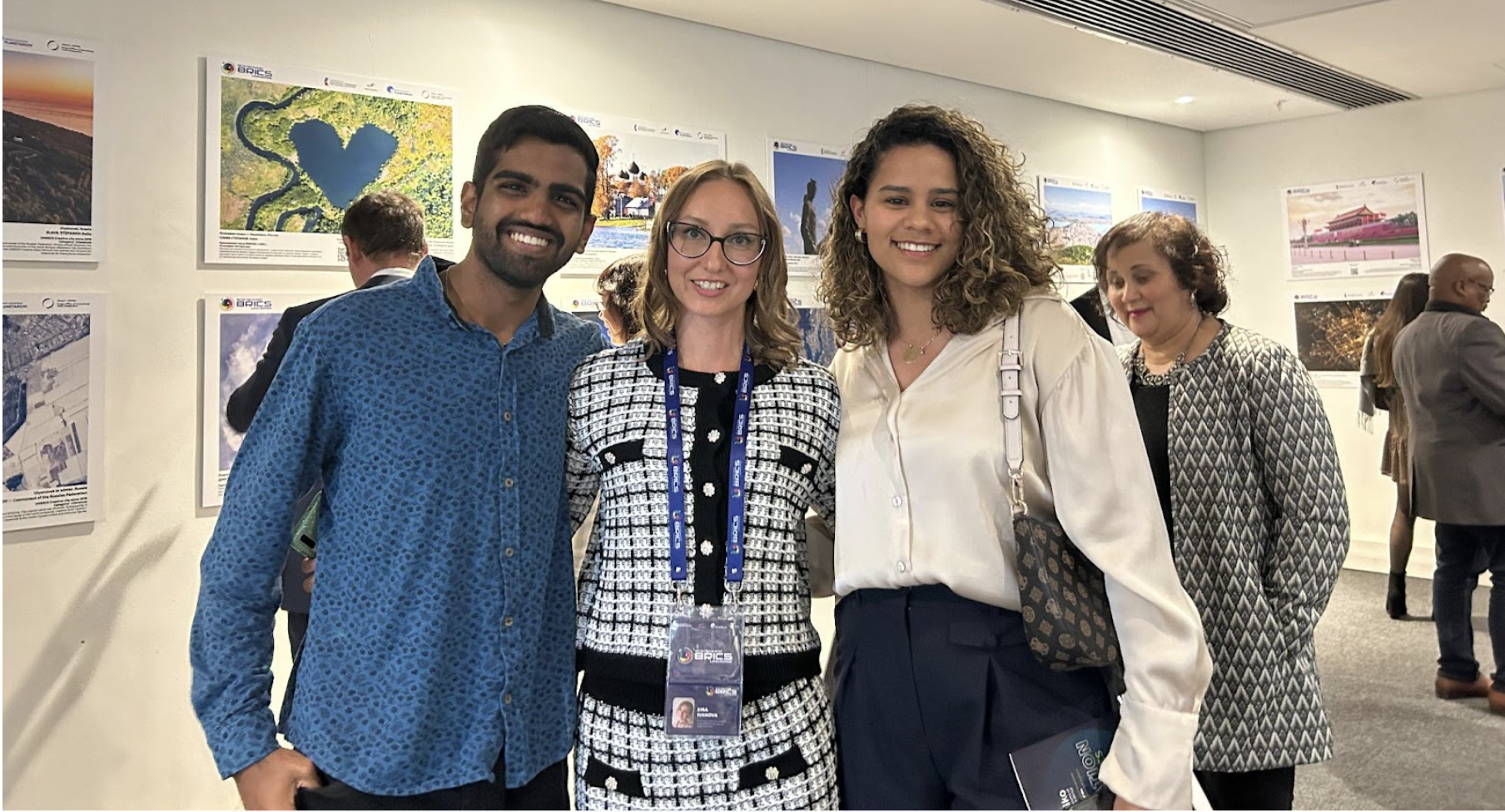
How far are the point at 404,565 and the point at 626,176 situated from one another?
9.26 feet

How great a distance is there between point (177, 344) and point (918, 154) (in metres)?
2.45

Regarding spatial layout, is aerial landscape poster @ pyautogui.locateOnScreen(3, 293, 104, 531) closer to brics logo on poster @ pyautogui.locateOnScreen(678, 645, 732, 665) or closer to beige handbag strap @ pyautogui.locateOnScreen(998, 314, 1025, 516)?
brics logo on poster @ pyautogui.locateOnScreen(678, 645, 732, 665)

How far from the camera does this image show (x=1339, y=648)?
5.07 meters

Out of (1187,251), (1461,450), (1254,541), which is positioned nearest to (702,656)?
(1254,541)

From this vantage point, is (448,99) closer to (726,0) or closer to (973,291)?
(726,0)

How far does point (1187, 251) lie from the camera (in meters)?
2.15

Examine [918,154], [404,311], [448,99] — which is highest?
[448,99]

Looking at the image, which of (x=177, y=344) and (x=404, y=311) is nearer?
(x=404, y=311)

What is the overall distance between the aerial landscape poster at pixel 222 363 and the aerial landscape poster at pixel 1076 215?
14.4 ft

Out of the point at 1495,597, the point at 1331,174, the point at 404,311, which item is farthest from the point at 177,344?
the point at 1331,174

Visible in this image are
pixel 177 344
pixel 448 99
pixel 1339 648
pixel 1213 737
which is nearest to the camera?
pixel 1213 737

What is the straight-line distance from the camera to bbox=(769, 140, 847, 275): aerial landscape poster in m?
4.65

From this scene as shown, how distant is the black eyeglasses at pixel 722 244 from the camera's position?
5.22ft

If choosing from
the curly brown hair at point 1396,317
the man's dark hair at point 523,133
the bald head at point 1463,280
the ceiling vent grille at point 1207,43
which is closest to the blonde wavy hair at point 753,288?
the man's dark hair at point 523,133
